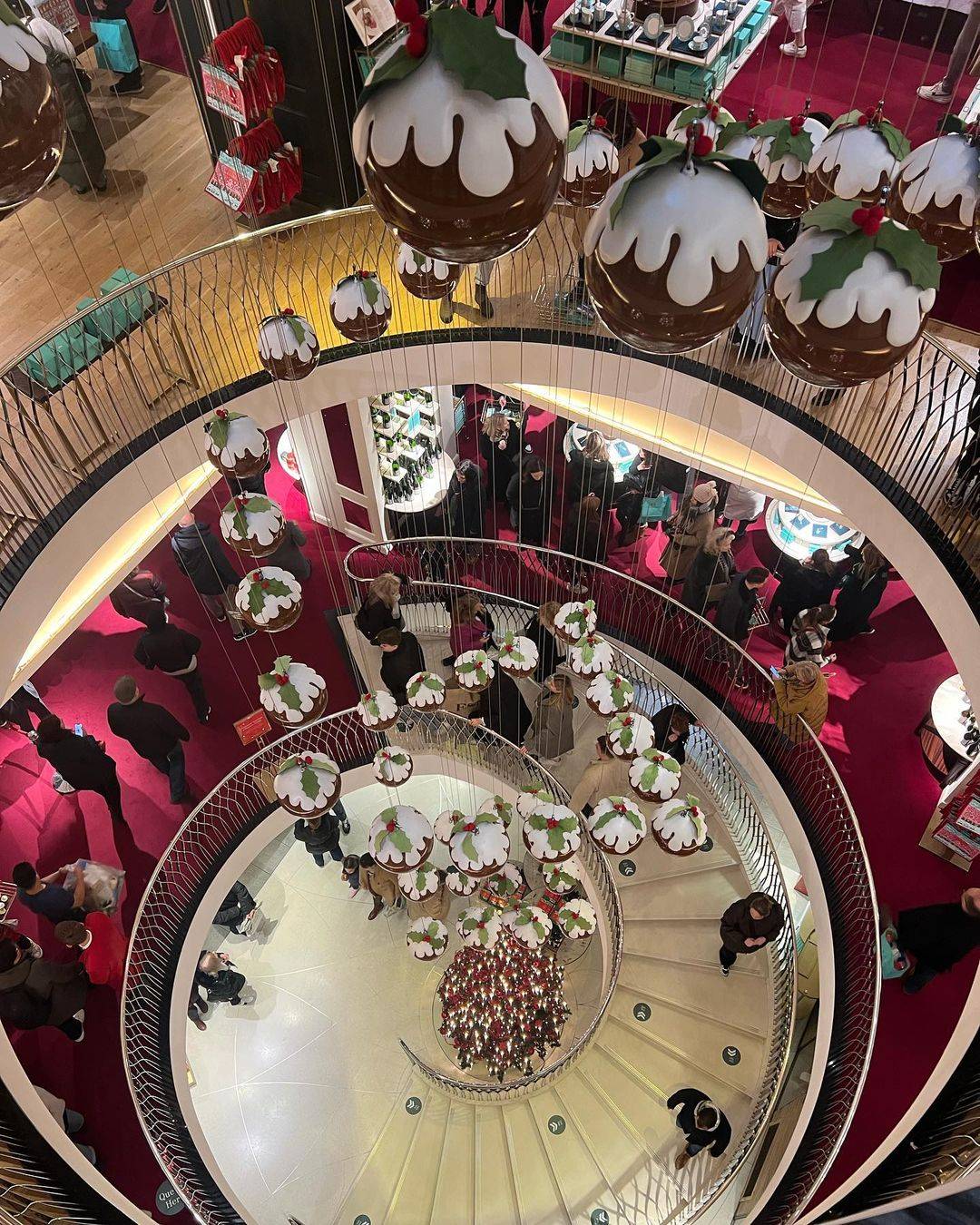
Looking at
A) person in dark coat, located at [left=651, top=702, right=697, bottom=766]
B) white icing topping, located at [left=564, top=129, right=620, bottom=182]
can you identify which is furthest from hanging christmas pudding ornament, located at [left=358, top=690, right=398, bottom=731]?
white icing topping, located at [left=564, top=129, right=620, bottom=182]

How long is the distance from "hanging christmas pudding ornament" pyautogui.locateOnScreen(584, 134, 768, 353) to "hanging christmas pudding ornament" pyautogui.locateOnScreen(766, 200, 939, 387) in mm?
201

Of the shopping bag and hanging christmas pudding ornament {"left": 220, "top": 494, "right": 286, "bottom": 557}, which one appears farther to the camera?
the shopping bag

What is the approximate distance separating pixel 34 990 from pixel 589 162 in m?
5.76

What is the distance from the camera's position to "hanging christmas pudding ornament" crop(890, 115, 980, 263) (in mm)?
A: 2941

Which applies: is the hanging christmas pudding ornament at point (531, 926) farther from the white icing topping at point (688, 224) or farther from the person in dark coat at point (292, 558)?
the white icing topping at point (688, 224)

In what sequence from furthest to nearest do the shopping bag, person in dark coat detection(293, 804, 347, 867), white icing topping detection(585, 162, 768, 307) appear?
the shopping bag, person in dark coat detection(293, 804, 347, 867), white icing topping detection(585, 162, 768, 307)

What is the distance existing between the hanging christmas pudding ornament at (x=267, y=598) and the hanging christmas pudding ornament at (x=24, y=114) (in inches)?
120

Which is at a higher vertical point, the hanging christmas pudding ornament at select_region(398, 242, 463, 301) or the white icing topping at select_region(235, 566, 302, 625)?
the hanging christmas pudding ornament at select_region(398, 242, 463, 301)

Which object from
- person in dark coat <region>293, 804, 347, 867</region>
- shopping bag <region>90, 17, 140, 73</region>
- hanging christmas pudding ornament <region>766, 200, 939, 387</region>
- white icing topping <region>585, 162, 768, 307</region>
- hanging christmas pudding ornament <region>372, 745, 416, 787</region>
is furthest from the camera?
shopping bag <region>90, 17, 140, 73</region>

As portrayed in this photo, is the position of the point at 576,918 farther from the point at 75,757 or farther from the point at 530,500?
the point at 75,757

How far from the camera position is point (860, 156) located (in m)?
3.20

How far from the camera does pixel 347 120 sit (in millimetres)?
7422

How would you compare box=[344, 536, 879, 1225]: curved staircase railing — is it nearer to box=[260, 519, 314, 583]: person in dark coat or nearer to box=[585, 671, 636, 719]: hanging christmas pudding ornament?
box=[260, 519, 314, 583]: person in dark coat

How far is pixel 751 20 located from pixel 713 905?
6889 millimetres
